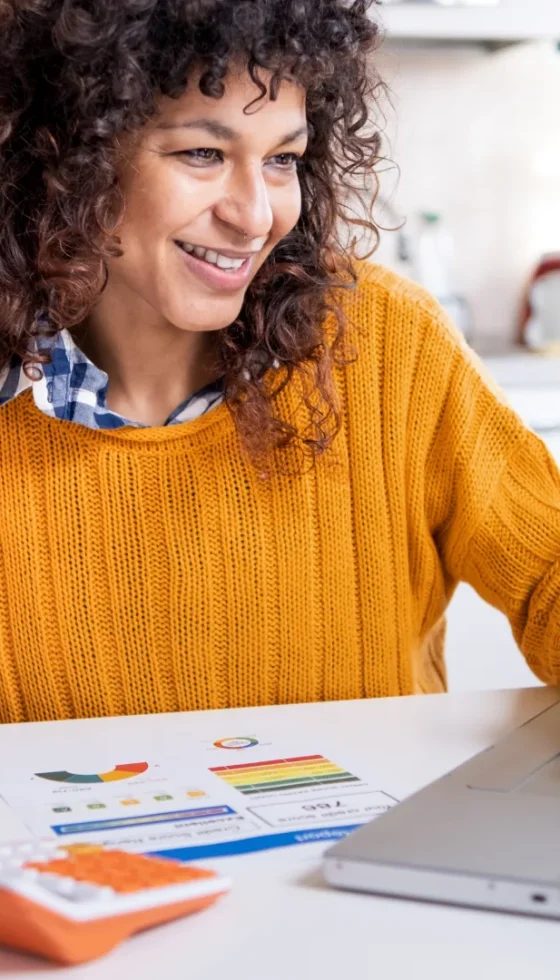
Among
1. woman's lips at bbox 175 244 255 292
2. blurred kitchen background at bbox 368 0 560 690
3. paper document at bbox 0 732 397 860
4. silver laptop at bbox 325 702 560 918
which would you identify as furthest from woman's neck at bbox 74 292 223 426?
blurred kitchen background at bbox 368 0 560 690

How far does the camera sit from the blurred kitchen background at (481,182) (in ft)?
9.55

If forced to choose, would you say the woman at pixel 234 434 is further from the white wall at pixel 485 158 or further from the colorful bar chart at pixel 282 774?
the white wall at pixel 485 158

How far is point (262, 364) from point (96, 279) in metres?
0.21

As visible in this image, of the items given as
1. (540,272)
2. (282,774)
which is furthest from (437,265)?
(282,774)

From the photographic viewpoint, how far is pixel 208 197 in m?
1.18

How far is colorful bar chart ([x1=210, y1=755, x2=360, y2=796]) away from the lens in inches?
36.3

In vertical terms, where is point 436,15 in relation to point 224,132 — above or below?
above

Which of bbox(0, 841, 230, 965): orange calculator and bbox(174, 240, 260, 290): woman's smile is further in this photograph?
bbox(174, 240, 260, 290): woman's smile

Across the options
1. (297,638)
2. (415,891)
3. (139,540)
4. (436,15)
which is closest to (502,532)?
(297,638)

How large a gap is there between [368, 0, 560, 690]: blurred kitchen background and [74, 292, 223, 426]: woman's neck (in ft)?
4.67

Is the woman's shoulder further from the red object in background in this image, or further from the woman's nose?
the red object in background

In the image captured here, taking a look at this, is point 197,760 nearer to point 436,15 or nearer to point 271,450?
Answer: point 271,450

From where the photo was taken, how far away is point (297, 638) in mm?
1401

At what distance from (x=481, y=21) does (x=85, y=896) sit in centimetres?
237
